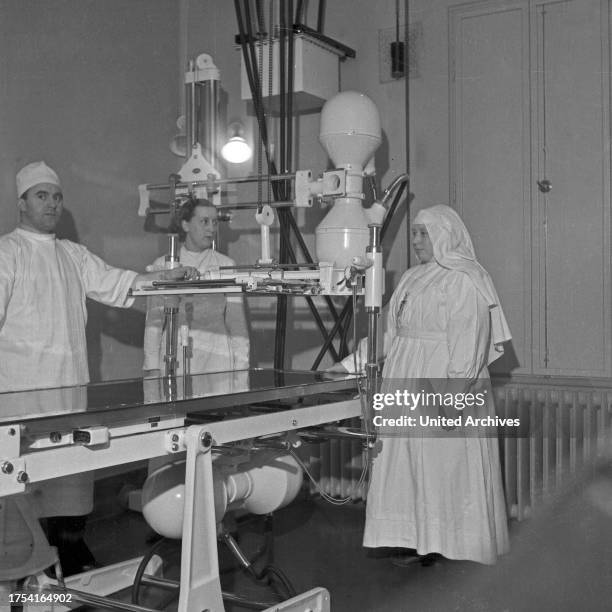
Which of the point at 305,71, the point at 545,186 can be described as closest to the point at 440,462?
the point at 545,186

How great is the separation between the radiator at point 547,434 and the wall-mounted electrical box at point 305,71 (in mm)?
1726

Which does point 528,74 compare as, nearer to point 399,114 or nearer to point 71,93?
point 399,114

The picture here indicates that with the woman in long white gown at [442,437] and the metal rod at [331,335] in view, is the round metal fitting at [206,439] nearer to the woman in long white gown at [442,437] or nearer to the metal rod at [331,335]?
the woman in long white gown at [442,437]

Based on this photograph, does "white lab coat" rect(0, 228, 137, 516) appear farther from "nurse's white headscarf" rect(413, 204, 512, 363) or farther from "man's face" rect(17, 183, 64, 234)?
"nurse's white headscarf" rect(413, 204, 512, 363)

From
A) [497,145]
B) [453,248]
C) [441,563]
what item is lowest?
[441,563]

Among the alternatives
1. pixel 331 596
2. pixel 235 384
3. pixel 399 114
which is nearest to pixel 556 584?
pixel 331 596

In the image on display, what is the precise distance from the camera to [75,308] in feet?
11.4

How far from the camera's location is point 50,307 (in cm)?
336

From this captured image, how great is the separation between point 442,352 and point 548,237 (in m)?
1.04

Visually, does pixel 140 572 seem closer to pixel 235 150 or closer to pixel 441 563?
pixel 441 563

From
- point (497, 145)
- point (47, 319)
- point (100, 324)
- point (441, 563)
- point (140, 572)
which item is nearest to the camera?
point (140, 572)

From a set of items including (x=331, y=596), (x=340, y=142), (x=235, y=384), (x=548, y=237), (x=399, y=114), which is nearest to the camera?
(x=235, y=384)

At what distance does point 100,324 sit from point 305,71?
168 centimetres

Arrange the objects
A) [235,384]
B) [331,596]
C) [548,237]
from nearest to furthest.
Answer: [235,384] < [331,596] < [548,237]
